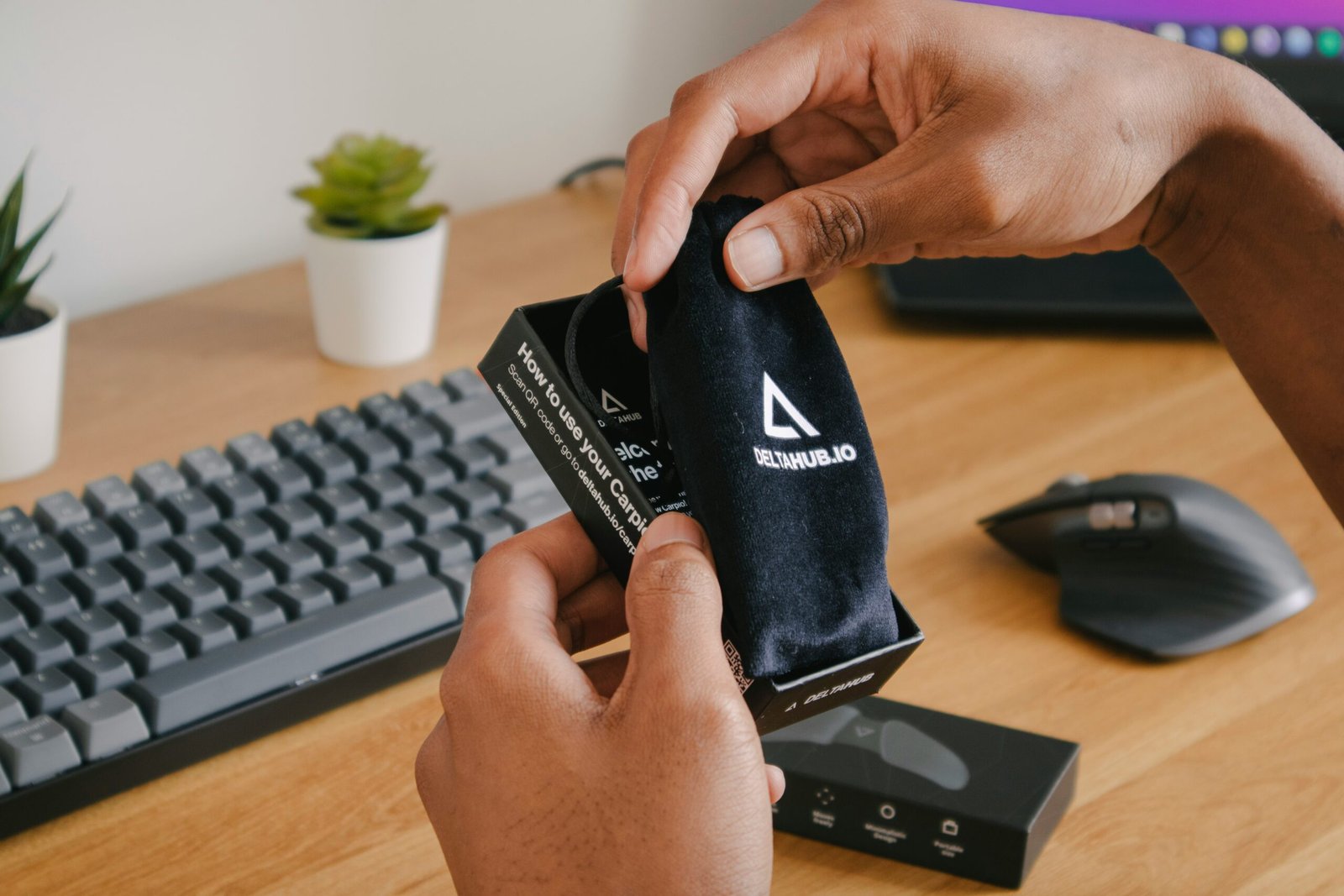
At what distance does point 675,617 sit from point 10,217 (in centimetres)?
53

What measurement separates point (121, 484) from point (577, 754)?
Answer: 1.16ft

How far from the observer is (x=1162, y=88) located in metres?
0.62

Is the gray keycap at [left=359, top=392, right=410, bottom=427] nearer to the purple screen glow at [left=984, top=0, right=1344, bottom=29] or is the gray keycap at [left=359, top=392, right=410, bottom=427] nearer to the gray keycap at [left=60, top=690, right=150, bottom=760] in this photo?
the gray keycap at [left=60, top=690, right=150, bottom=760]

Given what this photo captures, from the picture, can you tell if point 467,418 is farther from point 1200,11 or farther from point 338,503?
point 1200,11

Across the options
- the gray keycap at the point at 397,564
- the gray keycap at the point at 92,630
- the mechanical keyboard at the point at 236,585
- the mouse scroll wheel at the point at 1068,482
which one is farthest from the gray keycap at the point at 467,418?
the mouse scroll wheel at the point at 1068,482

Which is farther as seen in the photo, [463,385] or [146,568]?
[463,385]

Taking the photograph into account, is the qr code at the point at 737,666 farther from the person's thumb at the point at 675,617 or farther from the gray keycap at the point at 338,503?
the gray keycap at the point at 338,503

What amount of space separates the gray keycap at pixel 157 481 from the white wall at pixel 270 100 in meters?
0.30

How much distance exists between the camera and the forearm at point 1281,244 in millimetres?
642

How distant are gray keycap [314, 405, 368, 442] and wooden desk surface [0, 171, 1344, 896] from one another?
103 mm

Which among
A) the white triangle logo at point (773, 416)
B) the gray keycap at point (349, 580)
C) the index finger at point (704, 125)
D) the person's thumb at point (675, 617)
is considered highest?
the index finger at point (704, 125)

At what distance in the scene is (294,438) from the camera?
2.29ft

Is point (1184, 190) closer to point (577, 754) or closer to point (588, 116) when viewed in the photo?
point (577, 754)

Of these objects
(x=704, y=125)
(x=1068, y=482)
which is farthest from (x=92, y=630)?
(x=1068, y=482)
